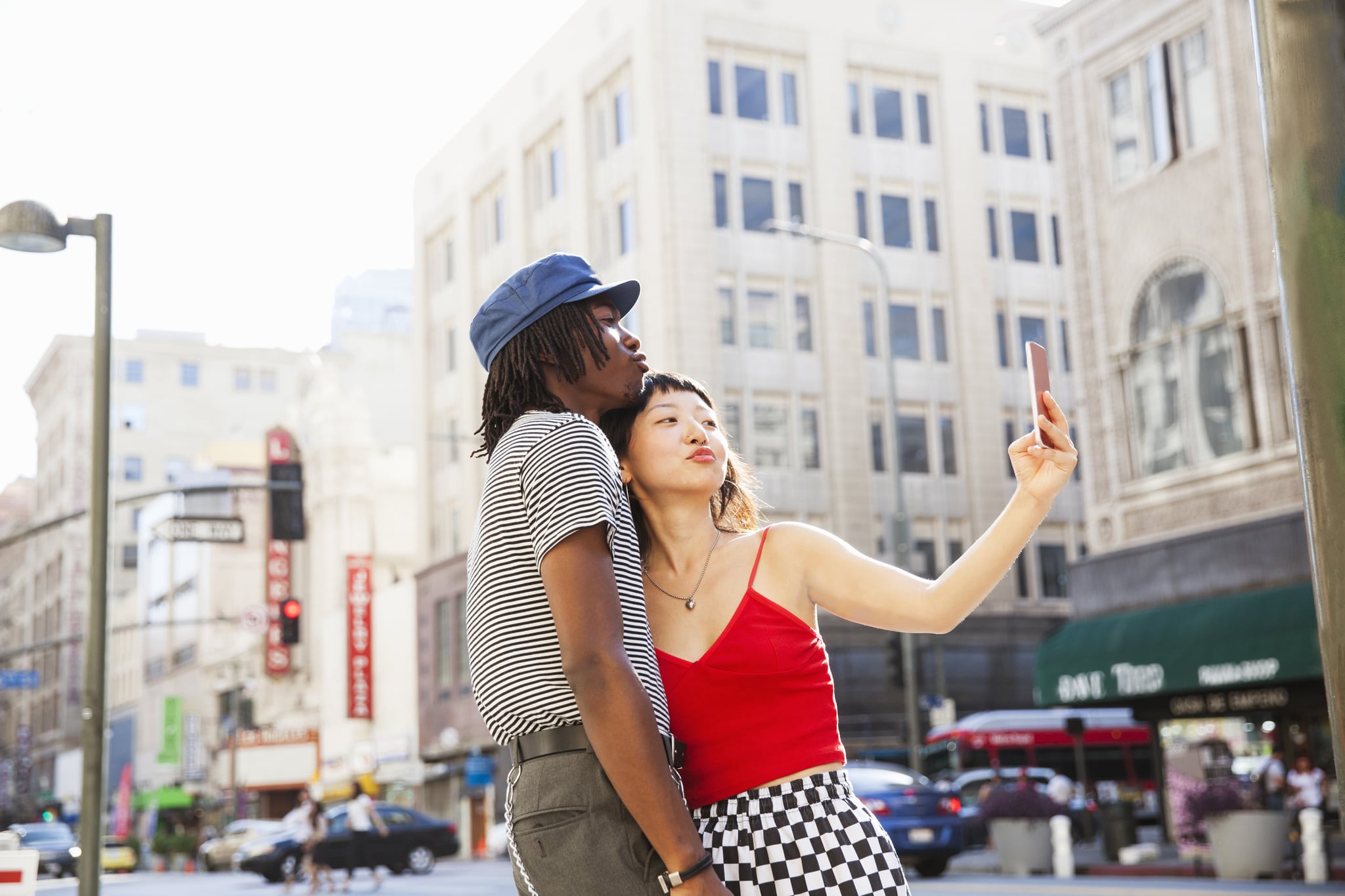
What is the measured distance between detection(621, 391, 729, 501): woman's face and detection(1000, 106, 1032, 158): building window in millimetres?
44324

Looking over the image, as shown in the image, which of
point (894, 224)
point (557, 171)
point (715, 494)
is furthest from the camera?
point (557, 171)

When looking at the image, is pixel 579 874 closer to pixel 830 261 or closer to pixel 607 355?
pixel 607 355

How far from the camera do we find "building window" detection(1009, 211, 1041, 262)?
45.3 meters

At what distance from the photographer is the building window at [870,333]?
141ft

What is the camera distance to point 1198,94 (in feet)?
79.3

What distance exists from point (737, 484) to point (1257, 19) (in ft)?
4.98

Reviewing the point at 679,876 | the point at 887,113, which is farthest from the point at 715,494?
the point at 887,113

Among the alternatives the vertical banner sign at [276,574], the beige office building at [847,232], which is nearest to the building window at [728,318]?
the beige office building at [847,232]

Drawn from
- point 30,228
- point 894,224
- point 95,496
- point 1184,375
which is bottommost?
point 95,496

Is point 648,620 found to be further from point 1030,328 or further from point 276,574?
point 276,574

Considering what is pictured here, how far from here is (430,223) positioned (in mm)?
54156

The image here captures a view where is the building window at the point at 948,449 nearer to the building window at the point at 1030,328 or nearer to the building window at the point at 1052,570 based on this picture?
the building window at the point at 1030,328

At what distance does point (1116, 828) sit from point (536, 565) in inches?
873

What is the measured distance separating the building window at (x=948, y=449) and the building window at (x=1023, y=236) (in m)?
5.78
